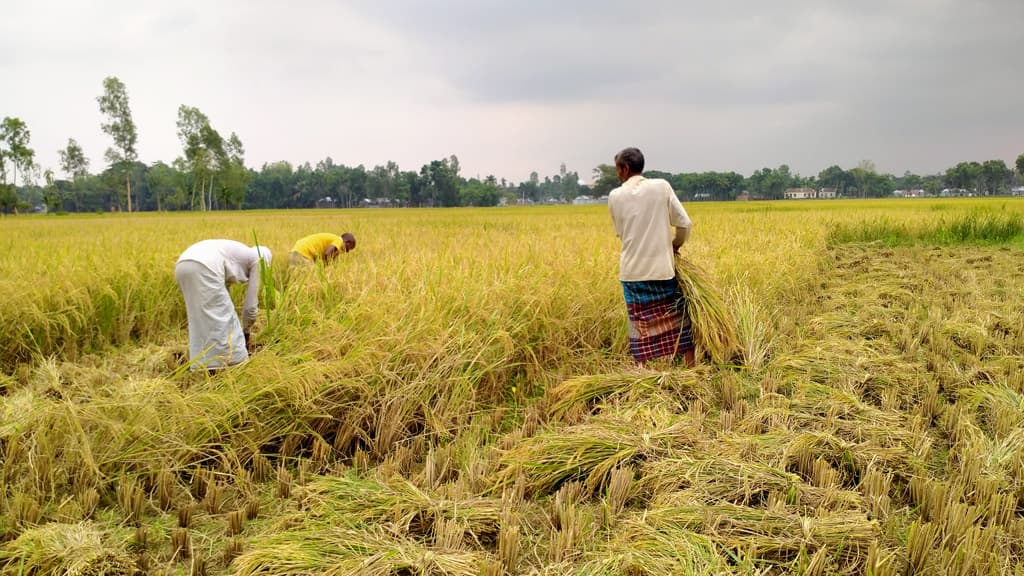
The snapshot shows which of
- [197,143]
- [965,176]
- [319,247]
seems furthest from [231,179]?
[965,176]

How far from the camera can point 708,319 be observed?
3.36m

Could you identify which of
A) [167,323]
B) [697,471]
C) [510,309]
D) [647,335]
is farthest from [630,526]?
[167,323]

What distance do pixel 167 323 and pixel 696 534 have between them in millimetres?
4504

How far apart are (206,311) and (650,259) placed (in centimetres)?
266

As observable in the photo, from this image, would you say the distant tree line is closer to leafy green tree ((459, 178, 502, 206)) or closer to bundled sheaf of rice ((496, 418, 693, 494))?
leafy green tree ((459, 178, 502, 206))

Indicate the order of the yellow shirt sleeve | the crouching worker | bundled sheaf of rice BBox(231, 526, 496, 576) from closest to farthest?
bundled sheaf of rice BBox(231, 526, 496, 576), the crouching worker, the yellow shirt sleeve

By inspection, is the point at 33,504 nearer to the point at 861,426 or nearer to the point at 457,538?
the point at 457,538

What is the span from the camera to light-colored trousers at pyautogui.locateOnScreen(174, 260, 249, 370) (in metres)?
3.22

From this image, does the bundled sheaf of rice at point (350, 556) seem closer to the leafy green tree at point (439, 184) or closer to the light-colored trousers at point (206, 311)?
the light-colored trousers at point (206, 311)

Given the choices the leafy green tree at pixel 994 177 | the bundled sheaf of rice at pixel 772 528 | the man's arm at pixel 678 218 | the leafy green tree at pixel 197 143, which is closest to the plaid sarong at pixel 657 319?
Answer: the man's arm at pixel 678 218

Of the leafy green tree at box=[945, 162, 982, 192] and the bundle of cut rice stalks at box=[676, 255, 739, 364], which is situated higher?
the leafy green tree at box=[945, 162, 982, 192]

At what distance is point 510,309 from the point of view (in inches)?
145

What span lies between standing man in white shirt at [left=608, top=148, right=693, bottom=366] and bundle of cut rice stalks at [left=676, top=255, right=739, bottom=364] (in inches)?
2.8

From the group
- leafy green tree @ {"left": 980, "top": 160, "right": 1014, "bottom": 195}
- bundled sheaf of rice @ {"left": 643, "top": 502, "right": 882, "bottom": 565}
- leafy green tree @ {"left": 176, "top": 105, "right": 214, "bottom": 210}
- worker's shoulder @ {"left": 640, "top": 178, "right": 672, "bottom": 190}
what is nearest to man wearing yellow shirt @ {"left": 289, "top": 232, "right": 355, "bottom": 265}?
worker's shoulder @ {"left": 640, "top": 178, "right": 672, "bottom": 190}
